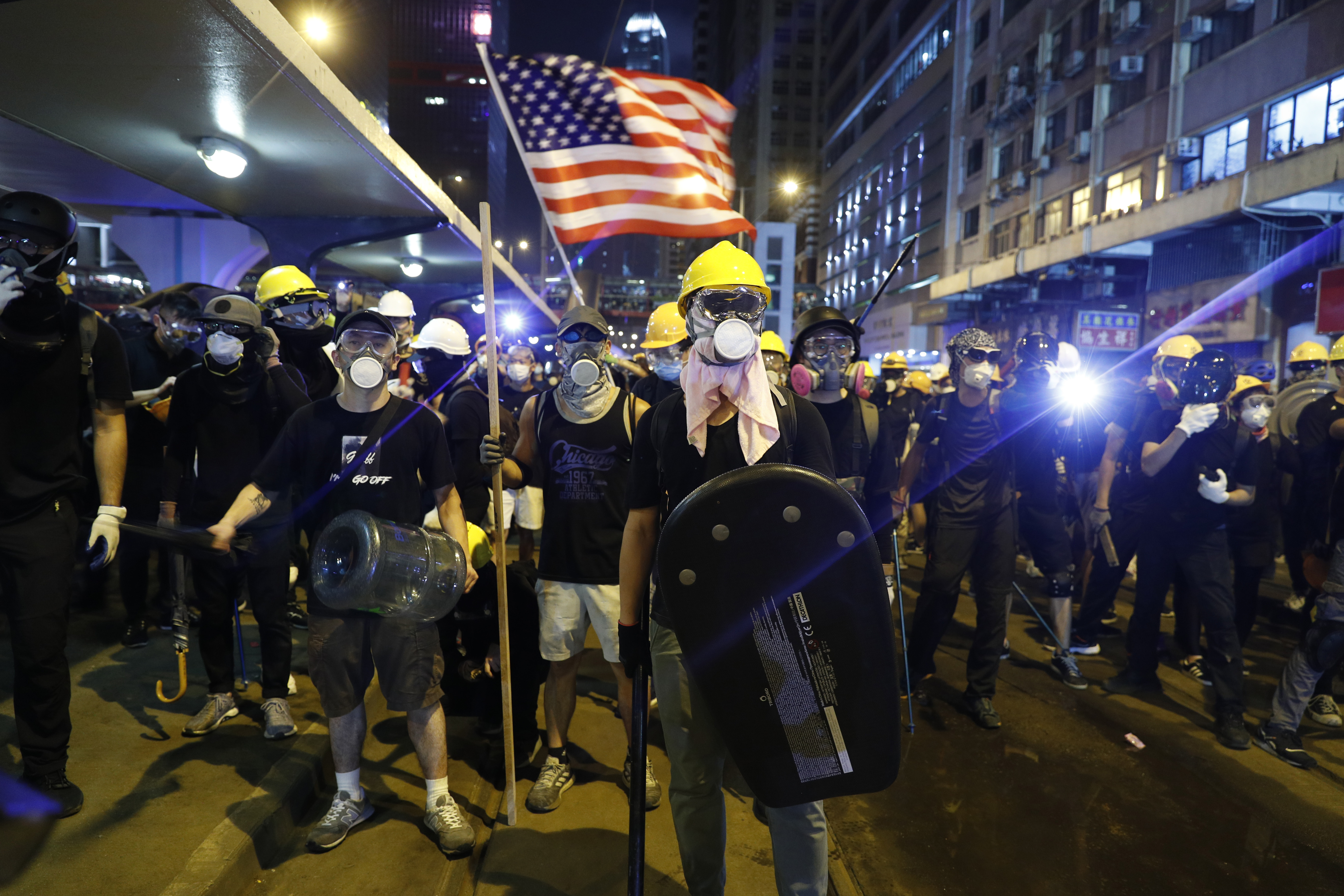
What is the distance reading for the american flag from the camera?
6.01 m

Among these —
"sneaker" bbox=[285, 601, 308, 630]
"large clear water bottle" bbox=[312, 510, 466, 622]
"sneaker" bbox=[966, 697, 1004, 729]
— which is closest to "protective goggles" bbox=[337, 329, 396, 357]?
"large clear water bottle" bbox=[312, 510, 466, 622]

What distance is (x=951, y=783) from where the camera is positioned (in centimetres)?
424

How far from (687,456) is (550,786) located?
2126 mm

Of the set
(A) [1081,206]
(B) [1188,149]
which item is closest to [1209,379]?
(B) [1188,149]

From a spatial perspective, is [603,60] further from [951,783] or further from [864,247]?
[864,247]

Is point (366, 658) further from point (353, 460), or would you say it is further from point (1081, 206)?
point (1081, 206)

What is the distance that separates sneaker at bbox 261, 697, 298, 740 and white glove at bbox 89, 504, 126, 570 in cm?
120

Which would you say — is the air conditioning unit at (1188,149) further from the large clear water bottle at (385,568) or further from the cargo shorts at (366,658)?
the cargo shorts at (366,658)

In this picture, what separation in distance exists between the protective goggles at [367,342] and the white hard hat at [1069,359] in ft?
19.0

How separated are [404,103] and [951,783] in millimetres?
156985

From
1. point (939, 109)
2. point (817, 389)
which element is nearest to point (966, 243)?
point (939, 109)

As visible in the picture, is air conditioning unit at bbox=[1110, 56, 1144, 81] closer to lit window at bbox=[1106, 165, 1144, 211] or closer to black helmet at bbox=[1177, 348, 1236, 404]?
lit window at bbox=[1106, 165, 1144, 211]

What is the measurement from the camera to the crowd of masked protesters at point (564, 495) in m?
2.76

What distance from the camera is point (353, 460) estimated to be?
11.0ft
